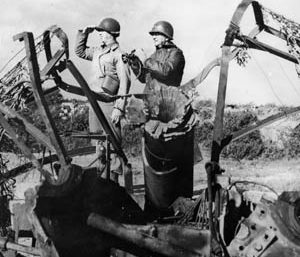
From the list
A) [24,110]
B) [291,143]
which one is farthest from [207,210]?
[291,143]

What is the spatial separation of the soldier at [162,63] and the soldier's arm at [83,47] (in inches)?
76.1

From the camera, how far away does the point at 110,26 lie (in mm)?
10227

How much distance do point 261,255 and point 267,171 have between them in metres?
18.3

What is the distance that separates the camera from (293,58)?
8.05 meters

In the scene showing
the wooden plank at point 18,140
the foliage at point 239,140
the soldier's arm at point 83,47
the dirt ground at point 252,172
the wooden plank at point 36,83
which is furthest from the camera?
the foliage at point 239,140

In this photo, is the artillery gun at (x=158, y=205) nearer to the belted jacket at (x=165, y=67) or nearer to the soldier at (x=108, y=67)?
the belted jacket at (x=165, y=67)

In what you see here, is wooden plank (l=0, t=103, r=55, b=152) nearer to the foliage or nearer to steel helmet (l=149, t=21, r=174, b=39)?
steel helmet (l=149, t=21, r=174, b=39)

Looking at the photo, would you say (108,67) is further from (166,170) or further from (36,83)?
(166,170)

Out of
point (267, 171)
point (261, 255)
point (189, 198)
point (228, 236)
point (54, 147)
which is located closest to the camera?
point (261, 255)

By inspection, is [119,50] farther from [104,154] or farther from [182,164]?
[182,164]

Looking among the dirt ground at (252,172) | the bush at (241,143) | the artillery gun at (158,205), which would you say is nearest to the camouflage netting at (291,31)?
the artillery gun at (158,205)

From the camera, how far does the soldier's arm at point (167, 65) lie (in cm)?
812

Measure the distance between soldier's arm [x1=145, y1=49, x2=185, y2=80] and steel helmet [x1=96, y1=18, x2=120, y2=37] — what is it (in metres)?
1.84

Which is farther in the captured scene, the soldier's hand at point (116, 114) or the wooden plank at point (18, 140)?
the soldier's hand at point (116, 114)
